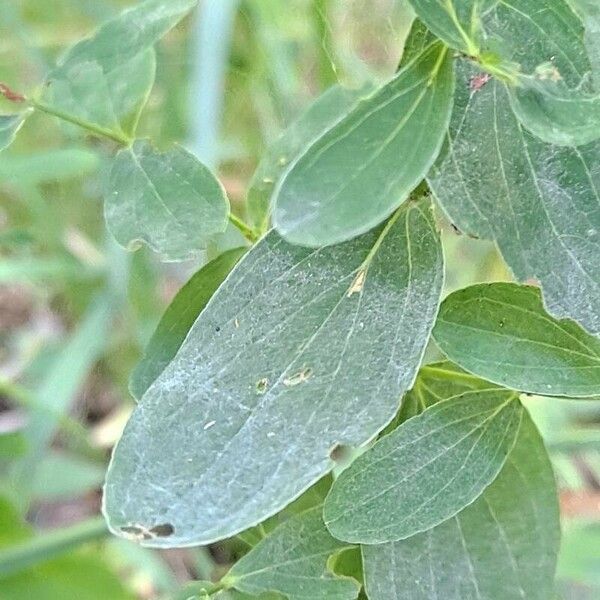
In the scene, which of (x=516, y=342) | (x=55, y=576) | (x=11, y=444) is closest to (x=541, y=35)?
(x=516, y=342)

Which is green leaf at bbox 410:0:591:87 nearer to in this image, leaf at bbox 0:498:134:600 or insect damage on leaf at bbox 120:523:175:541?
insect damage on leaf at bbox 120:523:175:541

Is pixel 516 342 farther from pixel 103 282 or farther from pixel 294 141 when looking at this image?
pixel 103 282

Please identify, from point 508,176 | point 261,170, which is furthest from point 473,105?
point 261,170

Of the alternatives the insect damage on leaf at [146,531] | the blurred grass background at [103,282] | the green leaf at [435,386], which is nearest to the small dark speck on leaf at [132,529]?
the insect damage on leaf at [146,531]

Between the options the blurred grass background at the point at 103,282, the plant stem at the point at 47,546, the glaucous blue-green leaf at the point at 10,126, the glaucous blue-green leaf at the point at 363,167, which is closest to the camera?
the glaucous blue-green leaf at the point at 363,167

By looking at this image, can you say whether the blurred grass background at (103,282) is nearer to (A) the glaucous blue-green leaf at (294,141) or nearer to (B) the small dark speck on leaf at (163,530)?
(A) the glaucous blue-green leaf at (294,141)

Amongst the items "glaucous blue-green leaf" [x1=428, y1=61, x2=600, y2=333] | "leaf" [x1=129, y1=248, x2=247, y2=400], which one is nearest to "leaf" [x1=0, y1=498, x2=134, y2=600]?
"leaf" [x1=129, y1=248, x2=247, y2=400]
